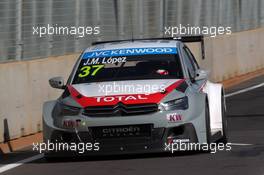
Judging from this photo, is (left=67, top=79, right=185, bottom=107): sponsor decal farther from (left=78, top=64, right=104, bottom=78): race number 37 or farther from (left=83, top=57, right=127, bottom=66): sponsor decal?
(left=83, top=57, right=127, bottom=66): sponsor decal

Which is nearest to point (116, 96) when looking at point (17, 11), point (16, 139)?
point (16, 139)

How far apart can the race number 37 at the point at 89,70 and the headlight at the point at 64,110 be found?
0.83 m

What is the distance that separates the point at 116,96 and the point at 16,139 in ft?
11.9

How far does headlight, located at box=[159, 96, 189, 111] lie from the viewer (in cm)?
1145

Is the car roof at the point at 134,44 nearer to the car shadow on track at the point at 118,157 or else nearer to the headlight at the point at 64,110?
the headlight at the point at 64,110

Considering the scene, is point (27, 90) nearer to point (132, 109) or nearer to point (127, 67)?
point (127, 67)

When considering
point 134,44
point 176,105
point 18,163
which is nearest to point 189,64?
point 134,44

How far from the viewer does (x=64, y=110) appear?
1170 centimetres

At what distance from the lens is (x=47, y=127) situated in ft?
38.6

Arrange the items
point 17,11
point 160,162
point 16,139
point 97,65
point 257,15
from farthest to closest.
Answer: point 257,15, point 17,11, point 16,139, point 97,65, point 160,162

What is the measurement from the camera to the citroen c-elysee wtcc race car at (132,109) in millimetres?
11383

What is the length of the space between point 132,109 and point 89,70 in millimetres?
1427

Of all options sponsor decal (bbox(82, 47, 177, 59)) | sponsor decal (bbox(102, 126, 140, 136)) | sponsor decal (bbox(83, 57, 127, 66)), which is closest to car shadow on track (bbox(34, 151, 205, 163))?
sponsor decal (bbox(102, 126, 140, 136))

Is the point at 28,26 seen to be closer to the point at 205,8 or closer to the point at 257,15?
the point at 205,8
